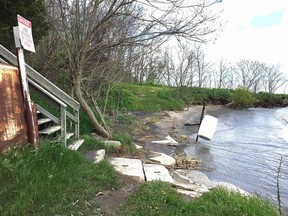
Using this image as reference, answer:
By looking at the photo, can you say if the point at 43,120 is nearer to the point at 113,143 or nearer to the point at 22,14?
the point at 113,143

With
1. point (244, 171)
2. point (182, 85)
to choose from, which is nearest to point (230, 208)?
point (244, 171)

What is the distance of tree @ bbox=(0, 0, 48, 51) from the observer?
6238 mm

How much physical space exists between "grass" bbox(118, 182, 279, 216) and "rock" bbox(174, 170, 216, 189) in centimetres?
152

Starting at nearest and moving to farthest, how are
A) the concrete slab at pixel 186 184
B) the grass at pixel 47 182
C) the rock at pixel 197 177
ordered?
1. the grass at pixel 47 182
2. the concrete slab at pixel 186 184
3. the rock at pixel 197 177

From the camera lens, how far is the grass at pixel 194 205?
3.11 m

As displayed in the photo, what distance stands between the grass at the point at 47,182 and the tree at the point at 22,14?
351 centimetres

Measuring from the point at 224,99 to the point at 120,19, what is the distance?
21.6 m

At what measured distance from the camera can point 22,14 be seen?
642 cm

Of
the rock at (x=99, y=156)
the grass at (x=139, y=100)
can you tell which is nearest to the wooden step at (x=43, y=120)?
the rock at (x=99, y=156)

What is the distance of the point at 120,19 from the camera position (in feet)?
22.4

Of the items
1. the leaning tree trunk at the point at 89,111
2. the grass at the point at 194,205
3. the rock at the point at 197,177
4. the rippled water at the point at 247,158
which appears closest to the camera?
the grass at the point at 194,205

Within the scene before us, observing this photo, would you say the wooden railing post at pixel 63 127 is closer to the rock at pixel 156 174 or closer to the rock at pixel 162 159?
the rock at pixel 156 174

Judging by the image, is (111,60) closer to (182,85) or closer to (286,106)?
(182,85)

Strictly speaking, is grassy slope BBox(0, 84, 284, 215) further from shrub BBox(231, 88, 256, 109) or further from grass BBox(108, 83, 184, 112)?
shrub BBox(231, 88, 256, 109)
